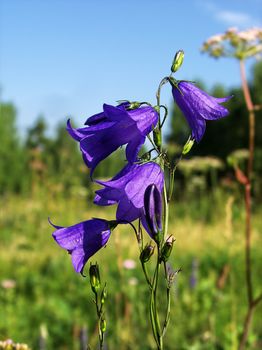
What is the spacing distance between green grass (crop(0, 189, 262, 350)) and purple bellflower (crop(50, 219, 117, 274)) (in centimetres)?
104

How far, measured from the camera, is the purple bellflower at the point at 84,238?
1612 mm

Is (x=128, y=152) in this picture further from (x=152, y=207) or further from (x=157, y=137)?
(x=152, y=207)

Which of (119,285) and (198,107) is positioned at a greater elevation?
(198,107)

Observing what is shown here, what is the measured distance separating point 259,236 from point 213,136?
18.2 m

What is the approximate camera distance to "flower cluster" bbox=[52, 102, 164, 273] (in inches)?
60.6

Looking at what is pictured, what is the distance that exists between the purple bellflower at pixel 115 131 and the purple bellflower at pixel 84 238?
16cm

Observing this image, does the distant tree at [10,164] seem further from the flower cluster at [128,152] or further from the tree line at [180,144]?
the flower cluster at [128,152]

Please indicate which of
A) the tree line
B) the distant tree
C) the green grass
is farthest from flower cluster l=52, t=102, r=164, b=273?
the distant tree

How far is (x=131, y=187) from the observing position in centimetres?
154

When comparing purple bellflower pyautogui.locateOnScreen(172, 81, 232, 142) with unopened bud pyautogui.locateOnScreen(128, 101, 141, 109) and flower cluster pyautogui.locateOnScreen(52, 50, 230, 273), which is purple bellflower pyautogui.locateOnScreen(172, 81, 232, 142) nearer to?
flower cluster pyautogui.locateOnScreen(52, 50, 230, 273)

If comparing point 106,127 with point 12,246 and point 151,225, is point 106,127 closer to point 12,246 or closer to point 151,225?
point 151,225

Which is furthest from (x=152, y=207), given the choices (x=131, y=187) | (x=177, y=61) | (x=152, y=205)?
(x=177, y=61)

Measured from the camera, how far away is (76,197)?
12.0 m

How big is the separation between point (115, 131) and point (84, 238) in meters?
0.29
